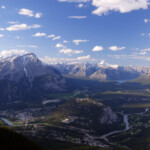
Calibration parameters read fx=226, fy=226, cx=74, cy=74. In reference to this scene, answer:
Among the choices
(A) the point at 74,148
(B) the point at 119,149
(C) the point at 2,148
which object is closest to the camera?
(C) the point at 2,148

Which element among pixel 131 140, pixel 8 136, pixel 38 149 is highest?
pixel 8 136

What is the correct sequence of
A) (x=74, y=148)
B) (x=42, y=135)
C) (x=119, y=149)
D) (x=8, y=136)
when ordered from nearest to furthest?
(x=8, y=136) < (x=74, y=148) < (x=119, y=149) < (x=42, y=135)

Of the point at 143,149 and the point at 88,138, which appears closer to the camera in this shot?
the point at 143,149

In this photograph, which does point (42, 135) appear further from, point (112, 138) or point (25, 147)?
point (25, 147)

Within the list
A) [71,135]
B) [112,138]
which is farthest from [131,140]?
[71,135]

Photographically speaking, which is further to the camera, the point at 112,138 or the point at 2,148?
the point at 112,138

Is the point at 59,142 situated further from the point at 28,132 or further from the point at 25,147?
the point at 25,147

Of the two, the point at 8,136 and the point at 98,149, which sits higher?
the point at 8,136

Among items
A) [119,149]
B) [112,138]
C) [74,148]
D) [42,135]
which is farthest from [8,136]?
[112,138]

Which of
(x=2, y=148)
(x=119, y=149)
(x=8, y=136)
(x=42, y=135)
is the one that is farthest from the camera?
(x=42, y=135)
